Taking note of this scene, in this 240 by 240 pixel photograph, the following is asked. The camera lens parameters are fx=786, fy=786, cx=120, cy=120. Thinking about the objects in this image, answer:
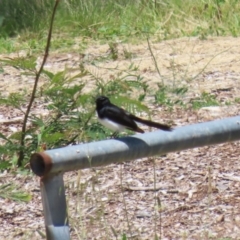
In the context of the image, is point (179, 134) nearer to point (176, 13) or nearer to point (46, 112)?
point (46, 112)

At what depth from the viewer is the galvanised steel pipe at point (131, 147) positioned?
82.7 inches

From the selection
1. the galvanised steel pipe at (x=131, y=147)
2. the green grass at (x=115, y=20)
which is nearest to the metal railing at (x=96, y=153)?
the galvanised steel pipe at (x=131, y=147)

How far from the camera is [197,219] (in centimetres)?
395

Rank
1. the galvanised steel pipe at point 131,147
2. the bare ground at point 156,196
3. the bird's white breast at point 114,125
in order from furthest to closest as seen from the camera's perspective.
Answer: the bare ground at point 156,196 → the bird's white breast at point 114,125 → the galvanised steel pipe at point 131,147

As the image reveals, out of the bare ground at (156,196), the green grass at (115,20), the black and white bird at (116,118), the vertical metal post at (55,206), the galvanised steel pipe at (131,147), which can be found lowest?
the green grass at (115,20)

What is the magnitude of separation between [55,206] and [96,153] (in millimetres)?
189

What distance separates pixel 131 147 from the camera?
A: 2.21 m

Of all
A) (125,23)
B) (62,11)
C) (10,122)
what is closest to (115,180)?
(10,122)

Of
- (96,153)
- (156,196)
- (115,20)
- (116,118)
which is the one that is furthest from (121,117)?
(115,20)

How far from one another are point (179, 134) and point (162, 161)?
96.9 inches

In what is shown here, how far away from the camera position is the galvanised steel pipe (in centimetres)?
210

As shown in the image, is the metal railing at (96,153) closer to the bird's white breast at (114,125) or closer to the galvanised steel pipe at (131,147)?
the galvanised steel pipe at (131,147)

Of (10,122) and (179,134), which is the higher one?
(179,134)

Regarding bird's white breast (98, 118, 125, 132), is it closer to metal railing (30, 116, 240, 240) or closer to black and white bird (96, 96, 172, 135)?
black and white bird (96, 96, 172, 135)
